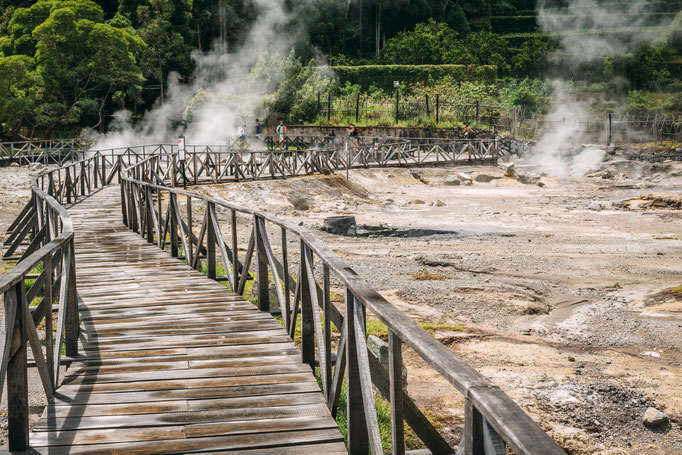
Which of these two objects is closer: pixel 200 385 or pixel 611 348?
pixel 200 385


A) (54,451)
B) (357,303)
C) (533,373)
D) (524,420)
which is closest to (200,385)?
(54,451)

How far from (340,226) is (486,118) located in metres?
24.5

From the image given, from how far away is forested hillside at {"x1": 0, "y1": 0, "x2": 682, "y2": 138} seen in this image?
35562mm

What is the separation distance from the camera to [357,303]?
137 inches

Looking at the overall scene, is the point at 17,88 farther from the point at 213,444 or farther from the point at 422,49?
the point at 213,444

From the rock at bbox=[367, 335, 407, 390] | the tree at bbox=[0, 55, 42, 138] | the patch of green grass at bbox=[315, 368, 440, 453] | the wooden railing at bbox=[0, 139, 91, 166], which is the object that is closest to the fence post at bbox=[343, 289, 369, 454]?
the patch of green grass at bbox=[315, 368, 440, 453]

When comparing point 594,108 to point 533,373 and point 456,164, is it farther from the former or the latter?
point 533,373

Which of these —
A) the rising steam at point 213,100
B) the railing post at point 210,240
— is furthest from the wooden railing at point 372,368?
the rising steam at point 213,100

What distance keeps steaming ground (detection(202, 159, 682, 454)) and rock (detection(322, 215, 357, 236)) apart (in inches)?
18.1

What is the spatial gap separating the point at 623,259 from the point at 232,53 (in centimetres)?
3993

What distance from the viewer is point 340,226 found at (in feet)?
61.0

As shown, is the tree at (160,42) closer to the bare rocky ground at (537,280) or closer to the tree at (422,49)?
the tree at (422,49)

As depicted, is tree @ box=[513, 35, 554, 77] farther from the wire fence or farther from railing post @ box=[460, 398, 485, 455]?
railing post @ box=[460, 398, 485, 455]

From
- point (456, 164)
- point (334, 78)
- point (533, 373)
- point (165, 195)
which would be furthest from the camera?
point (334, 78)
